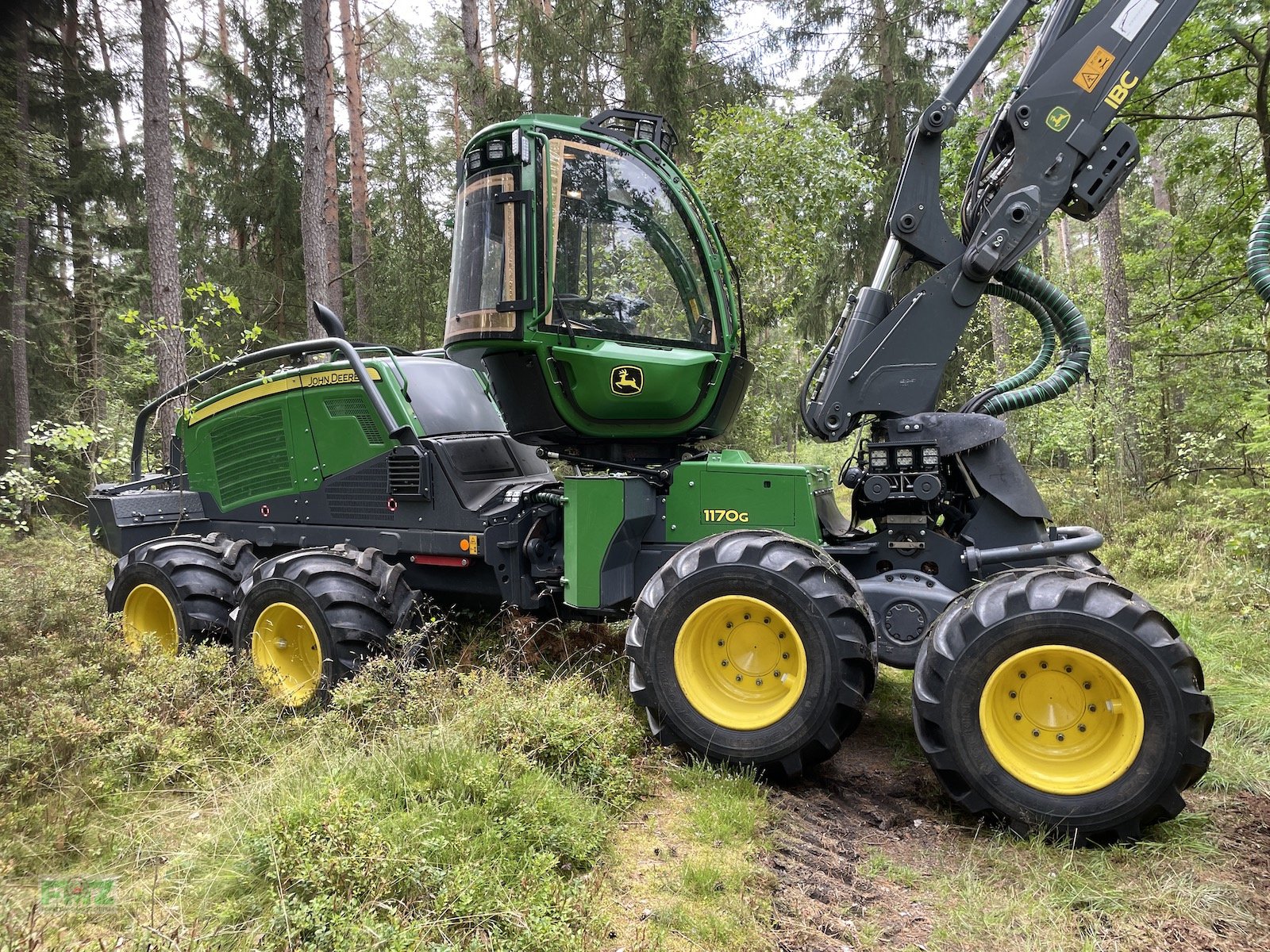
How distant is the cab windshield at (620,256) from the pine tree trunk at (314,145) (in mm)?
7032

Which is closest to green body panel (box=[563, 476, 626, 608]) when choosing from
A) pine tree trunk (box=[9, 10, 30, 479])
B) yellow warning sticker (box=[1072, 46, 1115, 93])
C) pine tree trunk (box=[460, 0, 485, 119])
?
yellow warning sticker (box=[1072, 46, 1115, 93])

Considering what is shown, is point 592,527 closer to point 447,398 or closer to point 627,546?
point 627,546

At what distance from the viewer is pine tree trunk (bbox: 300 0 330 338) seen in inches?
410

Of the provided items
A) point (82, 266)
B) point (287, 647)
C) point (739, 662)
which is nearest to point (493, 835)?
point (739, 662)

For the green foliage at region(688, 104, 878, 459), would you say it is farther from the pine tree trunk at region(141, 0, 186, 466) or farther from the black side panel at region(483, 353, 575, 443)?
the pine tree trunk at region(141, 0, 186, 466)

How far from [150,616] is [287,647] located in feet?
5.08

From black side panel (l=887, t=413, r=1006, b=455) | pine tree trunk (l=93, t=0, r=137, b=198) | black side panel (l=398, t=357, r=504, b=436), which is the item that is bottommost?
black side panel (l=887, t=413, r=1006, b=455)

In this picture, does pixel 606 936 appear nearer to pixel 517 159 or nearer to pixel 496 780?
pixel 496 780

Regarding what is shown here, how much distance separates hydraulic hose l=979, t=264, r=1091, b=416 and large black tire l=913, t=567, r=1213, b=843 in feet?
3.85

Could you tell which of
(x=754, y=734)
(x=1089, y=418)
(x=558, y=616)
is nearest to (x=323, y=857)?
(x=754, y=734)

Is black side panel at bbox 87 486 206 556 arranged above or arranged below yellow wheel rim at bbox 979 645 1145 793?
above

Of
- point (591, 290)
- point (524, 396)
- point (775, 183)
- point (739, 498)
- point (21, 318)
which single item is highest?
point (775, 183)

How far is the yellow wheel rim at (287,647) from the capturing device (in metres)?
4.65

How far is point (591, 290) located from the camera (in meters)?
4.39
